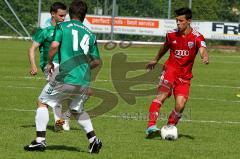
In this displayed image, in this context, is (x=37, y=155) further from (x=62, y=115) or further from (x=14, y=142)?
(x=62, y=115)

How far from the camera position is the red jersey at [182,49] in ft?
41.4

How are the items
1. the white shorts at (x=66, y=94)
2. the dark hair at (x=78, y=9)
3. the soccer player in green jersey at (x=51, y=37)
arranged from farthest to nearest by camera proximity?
the soccer player in green jersey at (x=51, y=37), the white shorts at (x=66, y=94), the dark hair at (x=78, y=9)

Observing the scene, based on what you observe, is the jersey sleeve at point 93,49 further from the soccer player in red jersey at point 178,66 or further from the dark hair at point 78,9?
the soccer player in red jersey at point 178,66

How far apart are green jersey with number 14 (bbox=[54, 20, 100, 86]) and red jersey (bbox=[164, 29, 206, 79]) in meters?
2.69

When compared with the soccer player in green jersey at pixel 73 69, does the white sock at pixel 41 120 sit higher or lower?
lower

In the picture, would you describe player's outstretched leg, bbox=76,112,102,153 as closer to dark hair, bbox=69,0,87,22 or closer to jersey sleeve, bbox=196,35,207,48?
dark hair, bbox=69,0,87,22

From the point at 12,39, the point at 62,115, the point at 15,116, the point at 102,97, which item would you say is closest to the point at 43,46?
the point at 62,115

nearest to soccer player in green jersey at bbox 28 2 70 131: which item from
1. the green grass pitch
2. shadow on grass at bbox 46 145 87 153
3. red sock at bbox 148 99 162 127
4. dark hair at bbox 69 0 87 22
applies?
the green grass pitch

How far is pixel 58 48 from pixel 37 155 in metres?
1.41

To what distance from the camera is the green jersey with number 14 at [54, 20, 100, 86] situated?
10.1 m

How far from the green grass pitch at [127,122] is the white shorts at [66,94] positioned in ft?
2.14

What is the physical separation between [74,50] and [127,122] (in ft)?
15.3

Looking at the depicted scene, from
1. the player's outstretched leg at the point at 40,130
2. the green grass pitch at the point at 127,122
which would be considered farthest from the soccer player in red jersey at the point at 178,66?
the player's outstretched leg at the point at 40,130

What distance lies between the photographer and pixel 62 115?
13.2m
